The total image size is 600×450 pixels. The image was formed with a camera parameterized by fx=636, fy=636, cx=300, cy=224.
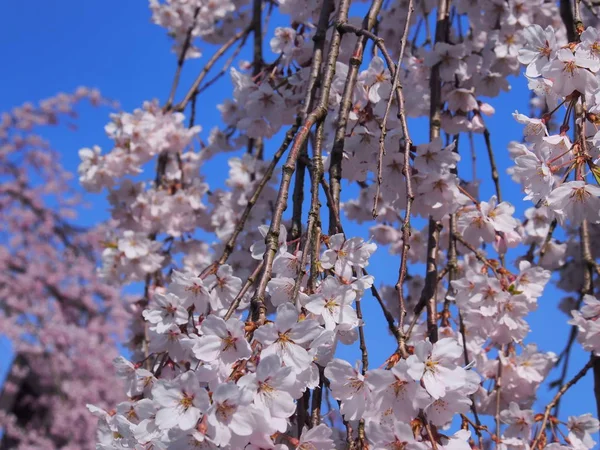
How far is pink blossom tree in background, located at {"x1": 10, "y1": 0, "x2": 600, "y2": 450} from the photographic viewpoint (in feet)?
3.23

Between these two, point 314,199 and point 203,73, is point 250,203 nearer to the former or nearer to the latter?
point 314,199

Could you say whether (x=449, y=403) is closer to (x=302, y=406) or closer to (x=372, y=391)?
(x=372, y=391)

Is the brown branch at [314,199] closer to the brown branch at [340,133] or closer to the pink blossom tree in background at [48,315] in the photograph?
the brown branch at [340,133]

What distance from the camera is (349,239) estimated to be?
119cm

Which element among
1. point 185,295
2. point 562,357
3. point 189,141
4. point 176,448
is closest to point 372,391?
point 176,448

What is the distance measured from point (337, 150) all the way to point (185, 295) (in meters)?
0.47

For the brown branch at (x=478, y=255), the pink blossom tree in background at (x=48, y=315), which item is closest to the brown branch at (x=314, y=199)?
the brown branch at (x=478, y=255)

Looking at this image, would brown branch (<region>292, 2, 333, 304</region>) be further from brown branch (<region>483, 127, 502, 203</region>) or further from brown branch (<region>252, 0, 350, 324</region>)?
brown branch (<region>483, 127, 502, 203</region>)

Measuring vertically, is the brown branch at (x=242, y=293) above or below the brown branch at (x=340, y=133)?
below

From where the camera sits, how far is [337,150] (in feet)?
4.66

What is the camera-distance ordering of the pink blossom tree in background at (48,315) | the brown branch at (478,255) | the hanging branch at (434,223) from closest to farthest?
the hanging branch at (434,223) → the brown branch at (478,255) → the pink blossom tree in background at (48,315)

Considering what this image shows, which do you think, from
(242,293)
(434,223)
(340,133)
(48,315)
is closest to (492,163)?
(434,223)

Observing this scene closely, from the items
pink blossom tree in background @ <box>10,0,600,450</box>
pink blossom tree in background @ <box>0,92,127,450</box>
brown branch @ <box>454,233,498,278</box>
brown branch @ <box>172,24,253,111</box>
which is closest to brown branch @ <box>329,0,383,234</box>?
pink blossom tree in background @ <box>10,0,600,450</box>

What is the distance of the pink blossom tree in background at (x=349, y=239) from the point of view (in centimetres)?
99
